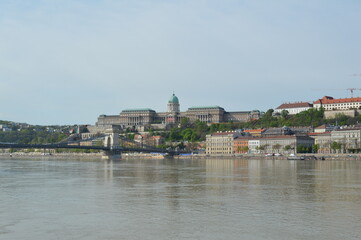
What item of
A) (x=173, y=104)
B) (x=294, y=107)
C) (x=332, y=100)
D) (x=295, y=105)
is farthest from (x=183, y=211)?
(x=173, y=104)

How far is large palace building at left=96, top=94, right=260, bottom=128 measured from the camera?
409 feet

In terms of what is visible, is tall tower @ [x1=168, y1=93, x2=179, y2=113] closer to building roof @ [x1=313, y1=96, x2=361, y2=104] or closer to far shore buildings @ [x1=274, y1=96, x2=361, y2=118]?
far shore buildings @ [x1=274, y1=96, x2=361, y2=118]

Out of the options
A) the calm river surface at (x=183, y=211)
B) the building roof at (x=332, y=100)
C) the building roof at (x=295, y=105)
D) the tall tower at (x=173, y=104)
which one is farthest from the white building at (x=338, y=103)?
the calm river surface at (x=183, y=211)

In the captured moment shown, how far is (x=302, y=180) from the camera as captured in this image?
30.0 m

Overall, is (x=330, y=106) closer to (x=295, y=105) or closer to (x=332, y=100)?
(x=332, y=100)

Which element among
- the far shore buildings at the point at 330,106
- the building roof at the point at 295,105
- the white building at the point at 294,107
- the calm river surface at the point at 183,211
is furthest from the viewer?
the building roof at the point at 295,105

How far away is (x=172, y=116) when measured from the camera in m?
130

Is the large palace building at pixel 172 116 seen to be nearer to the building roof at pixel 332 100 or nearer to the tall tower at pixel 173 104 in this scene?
the tall tower at pixel 173 104

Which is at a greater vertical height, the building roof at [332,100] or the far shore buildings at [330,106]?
the building roof at [332,100]

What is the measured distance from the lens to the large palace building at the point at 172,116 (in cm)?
12464

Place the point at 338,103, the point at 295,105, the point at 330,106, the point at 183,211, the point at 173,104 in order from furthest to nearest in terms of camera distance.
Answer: the point at 173,104, the point at 295,105, the point at 330,106, the point at 338,103, the point at 183,211

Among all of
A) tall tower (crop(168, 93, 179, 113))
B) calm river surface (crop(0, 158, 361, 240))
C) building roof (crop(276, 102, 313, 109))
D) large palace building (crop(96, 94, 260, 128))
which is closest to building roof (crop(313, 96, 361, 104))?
building roof (crop(276, 102, 313, 109))

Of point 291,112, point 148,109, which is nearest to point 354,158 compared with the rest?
point 291,112

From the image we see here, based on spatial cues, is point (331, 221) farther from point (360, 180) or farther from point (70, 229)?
point (360, 180)
